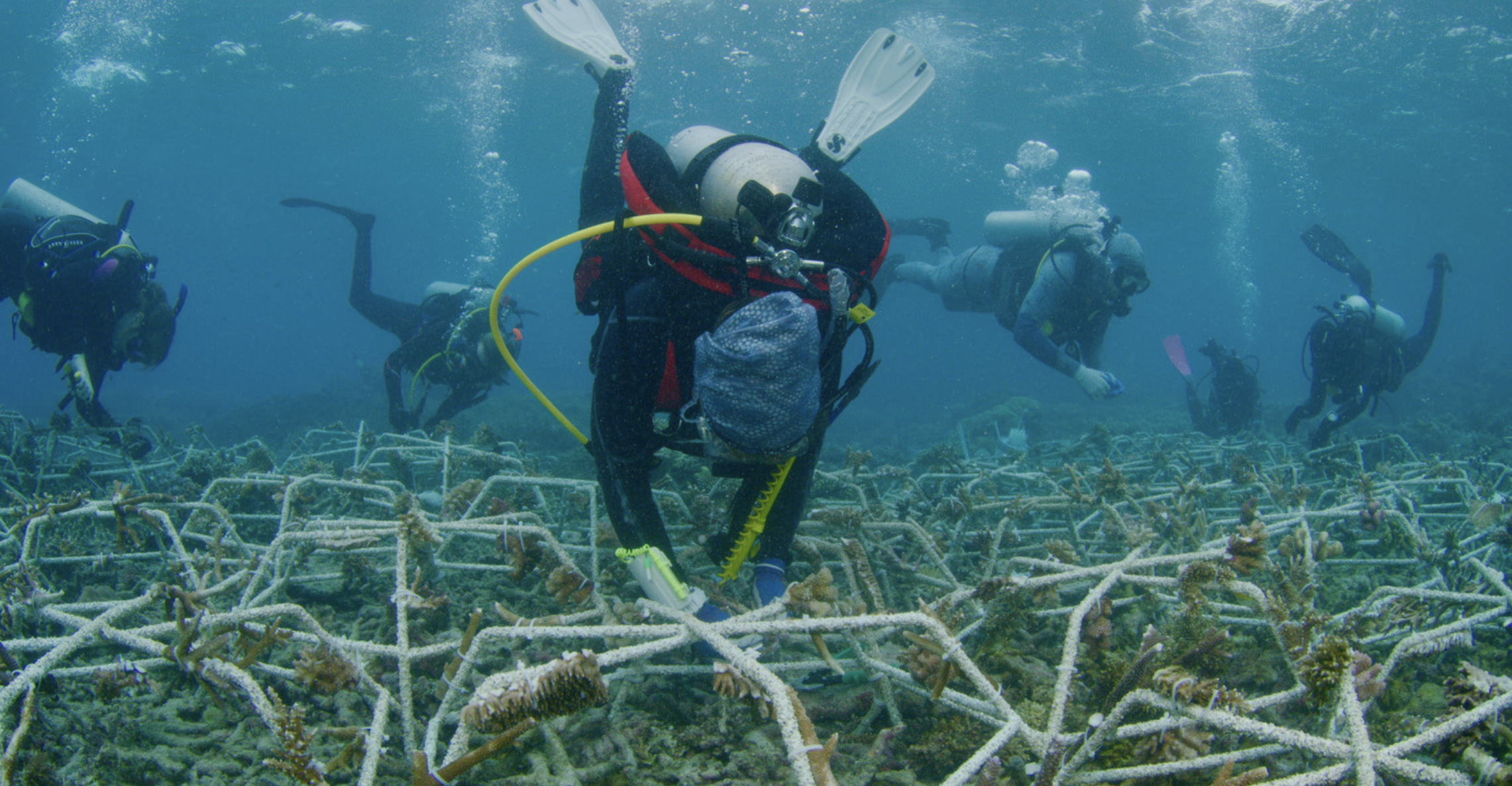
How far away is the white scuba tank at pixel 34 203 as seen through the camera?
609cm

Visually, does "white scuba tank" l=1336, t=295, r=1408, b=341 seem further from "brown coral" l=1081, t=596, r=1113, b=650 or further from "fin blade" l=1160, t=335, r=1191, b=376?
"brown coral" l=1081, t=596, r=1113, b=650

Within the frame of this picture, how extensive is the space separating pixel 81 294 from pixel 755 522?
24.1 feet

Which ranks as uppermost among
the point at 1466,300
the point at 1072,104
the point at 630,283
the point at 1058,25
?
the point at 1058,25

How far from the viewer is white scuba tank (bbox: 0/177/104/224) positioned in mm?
6094

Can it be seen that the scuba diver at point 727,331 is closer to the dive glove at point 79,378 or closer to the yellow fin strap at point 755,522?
the yellow fin strap at point 755,522

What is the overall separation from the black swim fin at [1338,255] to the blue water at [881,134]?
734cm

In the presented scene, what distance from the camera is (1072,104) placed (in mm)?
21906

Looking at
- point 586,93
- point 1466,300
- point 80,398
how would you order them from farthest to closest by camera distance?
point 1466,300 < point 586,93 < point 80,398

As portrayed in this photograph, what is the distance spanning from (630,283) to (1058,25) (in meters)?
20.2

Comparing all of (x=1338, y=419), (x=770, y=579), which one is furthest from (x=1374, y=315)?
(x=770, y=579)

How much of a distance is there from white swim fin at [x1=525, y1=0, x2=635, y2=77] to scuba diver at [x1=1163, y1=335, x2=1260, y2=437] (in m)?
9.83

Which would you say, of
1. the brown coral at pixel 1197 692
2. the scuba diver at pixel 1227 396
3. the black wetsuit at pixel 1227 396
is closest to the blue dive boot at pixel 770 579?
the brown coral at pixel 1197 692

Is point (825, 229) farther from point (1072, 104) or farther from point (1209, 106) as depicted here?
point (1209, 106)

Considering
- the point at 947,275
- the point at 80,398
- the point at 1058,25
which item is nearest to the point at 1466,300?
the point at 1058,25
